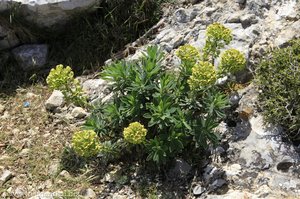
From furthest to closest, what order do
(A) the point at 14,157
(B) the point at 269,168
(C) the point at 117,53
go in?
(C) the point at 117,53
(A) the point at 14,157
(B) the point at 269,168

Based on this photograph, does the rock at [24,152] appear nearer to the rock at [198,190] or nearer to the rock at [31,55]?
the rock at [31,55]

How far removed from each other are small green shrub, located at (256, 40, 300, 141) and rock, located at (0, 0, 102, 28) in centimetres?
221

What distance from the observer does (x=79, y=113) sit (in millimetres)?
5059

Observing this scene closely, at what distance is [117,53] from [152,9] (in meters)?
0.65

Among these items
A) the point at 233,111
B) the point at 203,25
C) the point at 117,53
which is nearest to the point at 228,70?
the point at 233,111

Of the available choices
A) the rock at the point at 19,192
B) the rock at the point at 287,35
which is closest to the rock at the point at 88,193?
the rock at the point at 19,192

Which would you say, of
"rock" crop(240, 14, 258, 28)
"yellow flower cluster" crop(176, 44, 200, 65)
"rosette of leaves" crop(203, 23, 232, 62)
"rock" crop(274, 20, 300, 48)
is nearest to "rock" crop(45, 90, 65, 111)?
"yellow flower cluster" crop(176, 44, 200, 65)

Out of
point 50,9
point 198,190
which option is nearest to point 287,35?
point 198,190

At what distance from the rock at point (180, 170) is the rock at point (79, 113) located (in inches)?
47.8

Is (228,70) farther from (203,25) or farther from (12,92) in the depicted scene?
(12,92)

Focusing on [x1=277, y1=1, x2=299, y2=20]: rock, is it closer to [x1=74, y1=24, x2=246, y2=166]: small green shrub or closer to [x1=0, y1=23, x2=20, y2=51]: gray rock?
[x1=74, y1=24, x2=246, y2=166]: small green shrub

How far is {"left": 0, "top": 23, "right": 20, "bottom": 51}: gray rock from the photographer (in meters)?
5.82

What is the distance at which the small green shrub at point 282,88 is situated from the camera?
414 centimetres

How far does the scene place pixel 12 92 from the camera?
5570mm
